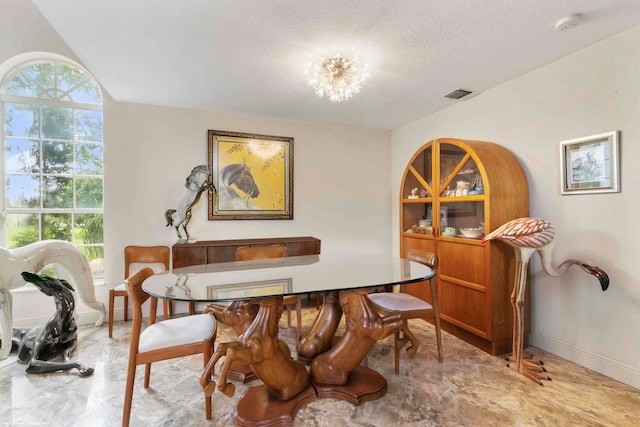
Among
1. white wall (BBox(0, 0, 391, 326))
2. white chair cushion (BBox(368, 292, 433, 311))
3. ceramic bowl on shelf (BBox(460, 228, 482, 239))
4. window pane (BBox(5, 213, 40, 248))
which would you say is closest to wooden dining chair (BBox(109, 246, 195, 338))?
white wall (BBox(0, 0, 391, 326))

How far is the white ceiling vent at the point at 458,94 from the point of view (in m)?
2.94

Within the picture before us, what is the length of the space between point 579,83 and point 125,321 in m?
4.69

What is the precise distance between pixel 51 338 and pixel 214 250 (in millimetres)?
1422

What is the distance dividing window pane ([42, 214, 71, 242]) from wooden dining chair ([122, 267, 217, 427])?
2.06 meters

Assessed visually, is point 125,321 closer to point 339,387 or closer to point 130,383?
point 130,383

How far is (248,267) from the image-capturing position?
2.23 m

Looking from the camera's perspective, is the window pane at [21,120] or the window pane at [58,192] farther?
the window pane at [58,192]

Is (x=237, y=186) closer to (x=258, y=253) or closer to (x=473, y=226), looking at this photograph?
(x=258, y=253)

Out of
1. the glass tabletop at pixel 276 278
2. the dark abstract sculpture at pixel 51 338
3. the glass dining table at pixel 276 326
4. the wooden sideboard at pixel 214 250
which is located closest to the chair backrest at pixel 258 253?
the glass tabletop at pixel 276 278

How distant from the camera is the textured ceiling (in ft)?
5.64

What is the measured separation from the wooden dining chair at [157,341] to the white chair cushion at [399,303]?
1.24 metres

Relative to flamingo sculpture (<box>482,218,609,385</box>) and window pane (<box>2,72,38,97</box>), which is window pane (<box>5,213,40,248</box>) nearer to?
window pane (<box>2,72,38,97</box>)

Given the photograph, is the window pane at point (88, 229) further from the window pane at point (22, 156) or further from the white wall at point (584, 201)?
the white wall at point (584, 201)

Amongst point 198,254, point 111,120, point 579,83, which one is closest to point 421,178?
point 579,83
